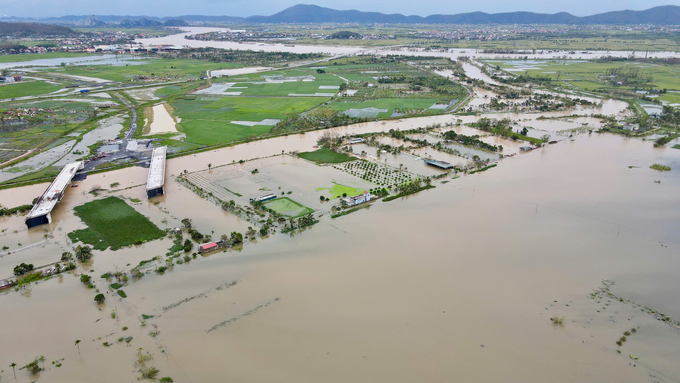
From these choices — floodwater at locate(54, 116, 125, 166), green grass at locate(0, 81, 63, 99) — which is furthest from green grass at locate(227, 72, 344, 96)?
green grass at locate(0, 81, 63, 99)

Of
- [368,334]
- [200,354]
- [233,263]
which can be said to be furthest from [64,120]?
[368,334]

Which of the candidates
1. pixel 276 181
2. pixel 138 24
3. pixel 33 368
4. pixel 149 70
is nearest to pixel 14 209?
pixel 33 368

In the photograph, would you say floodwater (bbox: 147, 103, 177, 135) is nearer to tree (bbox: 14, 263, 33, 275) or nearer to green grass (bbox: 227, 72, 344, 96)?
green grass (bbox: 227, 72, 344, 96)

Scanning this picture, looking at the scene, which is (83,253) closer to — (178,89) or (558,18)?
(178,89)

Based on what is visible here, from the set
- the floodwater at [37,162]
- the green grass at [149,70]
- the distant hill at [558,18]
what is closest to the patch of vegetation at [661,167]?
the floodwater at [37,162]

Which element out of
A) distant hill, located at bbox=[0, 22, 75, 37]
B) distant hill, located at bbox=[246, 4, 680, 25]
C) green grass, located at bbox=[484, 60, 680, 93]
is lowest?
green grass, located at bbox=[484, 60, 680, 93]

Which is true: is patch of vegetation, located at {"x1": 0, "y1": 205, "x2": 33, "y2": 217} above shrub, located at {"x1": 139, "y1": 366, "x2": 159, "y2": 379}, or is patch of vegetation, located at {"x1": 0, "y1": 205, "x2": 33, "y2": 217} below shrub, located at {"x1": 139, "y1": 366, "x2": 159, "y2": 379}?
above
